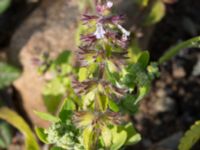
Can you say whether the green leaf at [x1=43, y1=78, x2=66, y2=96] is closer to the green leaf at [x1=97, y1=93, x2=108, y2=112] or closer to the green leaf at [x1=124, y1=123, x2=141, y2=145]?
the green leaf at [x1=124, y1=123, x2=141, y2=145]

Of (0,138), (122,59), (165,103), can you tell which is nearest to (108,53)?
(122,59)

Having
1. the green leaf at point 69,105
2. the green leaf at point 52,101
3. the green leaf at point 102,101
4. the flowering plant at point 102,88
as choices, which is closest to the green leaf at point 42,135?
the flowering plant at point 102,88

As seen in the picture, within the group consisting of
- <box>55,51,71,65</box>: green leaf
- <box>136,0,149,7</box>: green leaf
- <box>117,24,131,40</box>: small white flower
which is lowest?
<box>55,51,71,65</box>: green leaf

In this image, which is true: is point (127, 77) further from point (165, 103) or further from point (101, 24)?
point (165, 103)

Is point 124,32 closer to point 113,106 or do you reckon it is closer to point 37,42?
point 113,106

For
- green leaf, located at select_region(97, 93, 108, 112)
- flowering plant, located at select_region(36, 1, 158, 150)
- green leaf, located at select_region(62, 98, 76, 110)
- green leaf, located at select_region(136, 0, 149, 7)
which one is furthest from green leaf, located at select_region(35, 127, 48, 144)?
green leaf, located at select_region(136, 0, 149, 7)

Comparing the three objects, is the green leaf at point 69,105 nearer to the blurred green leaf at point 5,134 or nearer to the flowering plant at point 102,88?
the flowering plant at point 102,88
